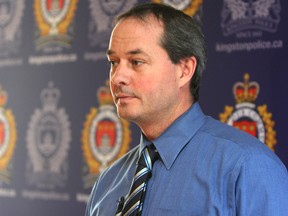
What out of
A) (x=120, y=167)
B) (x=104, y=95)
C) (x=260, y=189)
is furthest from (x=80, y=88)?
(x=260, y=189)

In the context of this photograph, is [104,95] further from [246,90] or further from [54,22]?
[246,90]

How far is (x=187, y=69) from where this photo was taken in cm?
151

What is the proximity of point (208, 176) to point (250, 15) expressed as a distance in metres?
1.09

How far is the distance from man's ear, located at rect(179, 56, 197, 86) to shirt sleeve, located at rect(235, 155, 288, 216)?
1.02ft

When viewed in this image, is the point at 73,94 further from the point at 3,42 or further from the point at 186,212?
the point at 186,212

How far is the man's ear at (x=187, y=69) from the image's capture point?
150 cm

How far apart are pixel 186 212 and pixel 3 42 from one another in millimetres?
2228

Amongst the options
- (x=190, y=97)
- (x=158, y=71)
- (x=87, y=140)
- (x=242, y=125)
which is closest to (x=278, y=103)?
(x=242, y=125)

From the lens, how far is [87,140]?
2941 mm

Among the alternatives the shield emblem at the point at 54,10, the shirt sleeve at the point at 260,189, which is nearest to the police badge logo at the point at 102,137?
the shield emblem at the point at 54,10

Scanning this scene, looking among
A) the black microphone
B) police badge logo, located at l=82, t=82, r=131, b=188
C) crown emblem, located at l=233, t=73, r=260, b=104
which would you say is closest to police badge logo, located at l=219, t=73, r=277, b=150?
crown emblem, located at l=233, t=73, r=260, b=104

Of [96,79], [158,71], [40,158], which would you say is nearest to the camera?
[158,71]

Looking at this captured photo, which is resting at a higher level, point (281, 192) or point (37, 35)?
point (37, 35)

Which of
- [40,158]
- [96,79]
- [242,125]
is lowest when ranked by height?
[40,158]
